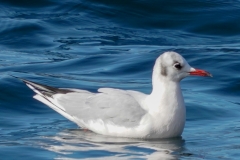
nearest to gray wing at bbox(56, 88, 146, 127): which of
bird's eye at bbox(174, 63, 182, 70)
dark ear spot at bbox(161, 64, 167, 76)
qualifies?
dark ear spot at bbox(161, 64, 167, 76)

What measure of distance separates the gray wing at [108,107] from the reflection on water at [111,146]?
0.78 ft

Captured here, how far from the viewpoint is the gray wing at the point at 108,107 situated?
958 cm

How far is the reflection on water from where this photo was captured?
29.5ft

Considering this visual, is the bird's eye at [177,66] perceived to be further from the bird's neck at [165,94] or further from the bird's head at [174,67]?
the bird's neck at [165,94]

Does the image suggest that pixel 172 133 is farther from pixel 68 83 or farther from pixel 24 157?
pixel 68 83

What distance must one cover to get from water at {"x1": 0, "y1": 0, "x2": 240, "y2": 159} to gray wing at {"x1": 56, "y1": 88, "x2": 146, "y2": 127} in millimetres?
256

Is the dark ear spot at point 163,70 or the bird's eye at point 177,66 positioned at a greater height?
the bird's eye at point 177,66

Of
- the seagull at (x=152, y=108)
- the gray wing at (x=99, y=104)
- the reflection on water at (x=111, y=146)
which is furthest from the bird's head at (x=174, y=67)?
the reflection on water at (x=111, y=146)

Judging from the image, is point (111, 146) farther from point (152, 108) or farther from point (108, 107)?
point (152, 108)

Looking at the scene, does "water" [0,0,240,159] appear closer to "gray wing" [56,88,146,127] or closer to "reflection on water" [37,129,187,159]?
"reflection on water" [37,129,187,159]

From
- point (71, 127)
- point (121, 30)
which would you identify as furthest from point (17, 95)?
point (121, 30)

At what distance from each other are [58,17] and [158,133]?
10781 mm

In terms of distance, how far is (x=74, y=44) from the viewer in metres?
17.6

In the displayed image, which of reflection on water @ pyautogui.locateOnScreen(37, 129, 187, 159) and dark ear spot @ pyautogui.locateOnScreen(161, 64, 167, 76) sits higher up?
dark ear spot @ pyautogui.locateOnScreen(161, 64, 167, 76)
